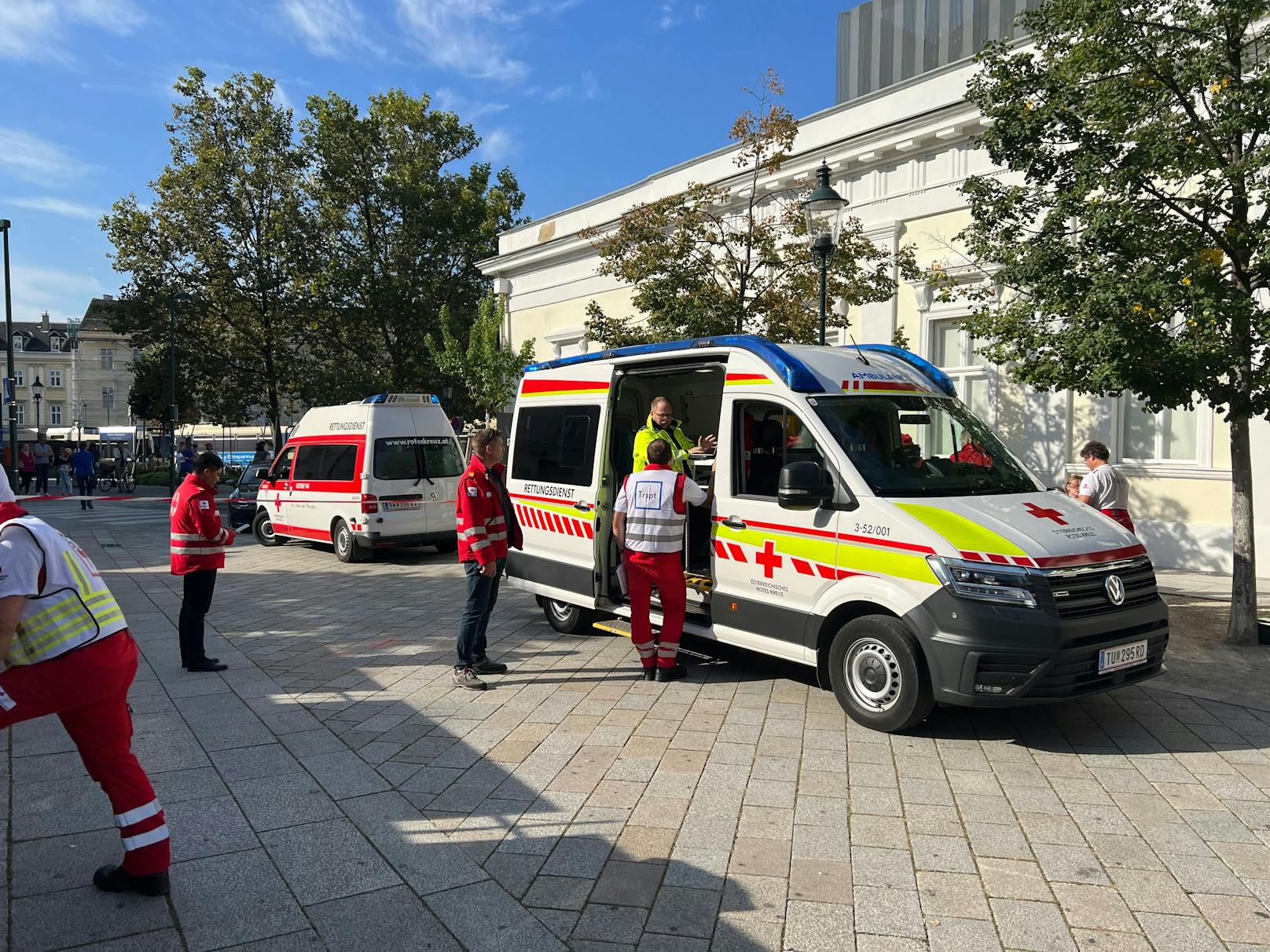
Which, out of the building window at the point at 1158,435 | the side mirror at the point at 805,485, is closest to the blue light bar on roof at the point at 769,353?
the side mirror at the point at 805,485

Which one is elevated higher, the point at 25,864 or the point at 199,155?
the point at 199,155

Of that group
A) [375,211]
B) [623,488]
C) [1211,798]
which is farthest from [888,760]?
[375,211]

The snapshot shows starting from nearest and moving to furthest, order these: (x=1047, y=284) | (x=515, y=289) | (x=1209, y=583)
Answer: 1. (x=1047, y=284)
2. (x=1209, y=583)
3. (x=515, y=289)

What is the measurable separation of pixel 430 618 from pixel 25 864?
5.47 meters

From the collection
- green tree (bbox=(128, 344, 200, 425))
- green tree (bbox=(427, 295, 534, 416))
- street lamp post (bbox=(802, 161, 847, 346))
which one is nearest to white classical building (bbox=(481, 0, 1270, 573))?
street lamp post (bbox=(802, 161, 847, 346))

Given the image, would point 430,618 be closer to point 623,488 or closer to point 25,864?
point 623,488

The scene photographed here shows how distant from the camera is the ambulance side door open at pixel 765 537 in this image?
5855 mm

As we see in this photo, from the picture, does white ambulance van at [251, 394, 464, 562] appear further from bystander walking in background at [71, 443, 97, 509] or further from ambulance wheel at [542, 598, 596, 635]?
bystander walking in background at [71, 443, 97, 509]

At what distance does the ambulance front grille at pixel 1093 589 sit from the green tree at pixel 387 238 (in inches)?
1174

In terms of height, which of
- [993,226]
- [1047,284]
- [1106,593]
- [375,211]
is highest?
[375,211]

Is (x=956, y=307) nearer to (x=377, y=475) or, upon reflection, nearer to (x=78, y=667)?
(x=377, y=475)

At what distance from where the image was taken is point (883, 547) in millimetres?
5352

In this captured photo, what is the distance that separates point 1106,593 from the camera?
5.18 meters

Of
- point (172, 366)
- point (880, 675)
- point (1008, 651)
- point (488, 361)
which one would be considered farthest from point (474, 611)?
point (172, 366)
